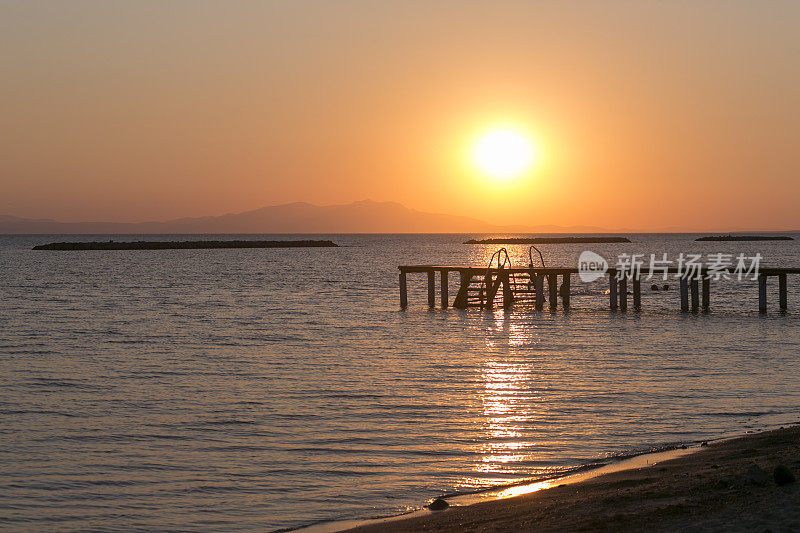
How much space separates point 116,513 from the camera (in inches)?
374

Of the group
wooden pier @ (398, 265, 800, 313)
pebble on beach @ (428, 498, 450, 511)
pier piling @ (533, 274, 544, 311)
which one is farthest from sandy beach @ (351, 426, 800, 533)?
pier piling @ (533, 274, 544, 311)

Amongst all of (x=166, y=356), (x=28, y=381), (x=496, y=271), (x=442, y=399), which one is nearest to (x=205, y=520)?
(x=442, y=399)

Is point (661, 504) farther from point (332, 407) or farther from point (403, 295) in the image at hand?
point (403, 295)

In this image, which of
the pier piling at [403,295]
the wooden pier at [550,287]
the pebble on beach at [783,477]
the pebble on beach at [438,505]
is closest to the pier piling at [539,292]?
the wooden pier at [550,287]

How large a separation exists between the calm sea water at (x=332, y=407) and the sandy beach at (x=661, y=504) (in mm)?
1100

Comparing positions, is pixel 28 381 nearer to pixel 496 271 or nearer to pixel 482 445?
pixel 482 445

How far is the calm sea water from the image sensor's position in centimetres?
1020

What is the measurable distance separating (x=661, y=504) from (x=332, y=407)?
7.99m

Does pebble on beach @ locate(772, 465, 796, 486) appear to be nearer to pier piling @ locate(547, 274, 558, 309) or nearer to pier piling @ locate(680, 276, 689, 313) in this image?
pier piling @ locate(680, 276, 689, 313)

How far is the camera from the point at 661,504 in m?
8.23

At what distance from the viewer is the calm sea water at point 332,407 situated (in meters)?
10.2

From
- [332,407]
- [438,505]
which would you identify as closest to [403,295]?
[332,407]

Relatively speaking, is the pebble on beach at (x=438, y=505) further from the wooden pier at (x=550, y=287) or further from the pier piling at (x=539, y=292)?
the pier piling at (x=539, y=292)

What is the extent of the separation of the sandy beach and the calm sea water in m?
1.10
